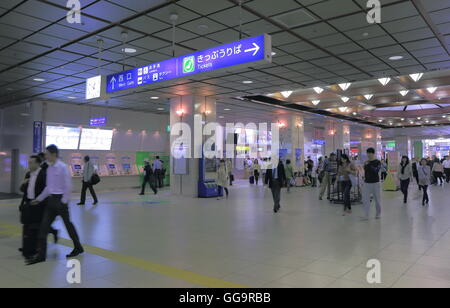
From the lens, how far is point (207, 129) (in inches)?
534

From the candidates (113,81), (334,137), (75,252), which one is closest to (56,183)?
(75,252)

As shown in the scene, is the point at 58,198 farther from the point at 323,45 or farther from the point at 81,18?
the point at 323,45

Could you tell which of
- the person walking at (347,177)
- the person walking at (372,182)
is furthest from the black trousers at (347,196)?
the person walking at (372,182)

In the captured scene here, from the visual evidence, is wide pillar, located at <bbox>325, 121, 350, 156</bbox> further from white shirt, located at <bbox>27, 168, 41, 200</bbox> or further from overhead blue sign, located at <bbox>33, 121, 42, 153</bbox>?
white shirt, located at <bbox>27, 168, 41, 200</bbox>

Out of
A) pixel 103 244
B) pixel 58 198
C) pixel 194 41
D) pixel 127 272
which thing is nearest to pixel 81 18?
pixel 194 41

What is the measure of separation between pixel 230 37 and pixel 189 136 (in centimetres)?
641

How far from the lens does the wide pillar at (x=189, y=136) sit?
13.4 m

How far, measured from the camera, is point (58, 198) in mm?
4977

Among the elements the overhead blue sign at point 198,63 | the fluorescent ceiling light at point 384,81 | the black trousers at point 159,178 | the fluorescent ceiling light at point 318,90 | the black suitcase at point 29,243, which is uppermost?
the fluorescent ceiling light at point 318,90

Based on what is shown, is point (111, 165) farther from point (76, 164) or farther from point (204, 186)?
point (204, 186)

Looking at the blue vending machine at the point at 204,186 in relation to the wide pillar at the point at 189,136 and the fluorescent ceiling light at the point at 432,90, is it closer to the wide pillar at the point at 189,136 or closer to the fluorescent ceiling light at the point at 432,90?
the wide pillar at the point at 189,136

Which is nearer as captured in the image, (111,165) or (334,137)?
(111,165)

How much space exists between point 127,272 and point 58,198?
1532 mm

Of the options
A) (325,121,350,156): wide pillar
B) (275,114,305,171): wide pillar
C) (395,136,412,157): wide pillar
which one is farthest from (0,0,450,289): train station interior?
(395,136,412,157): wide pillar
